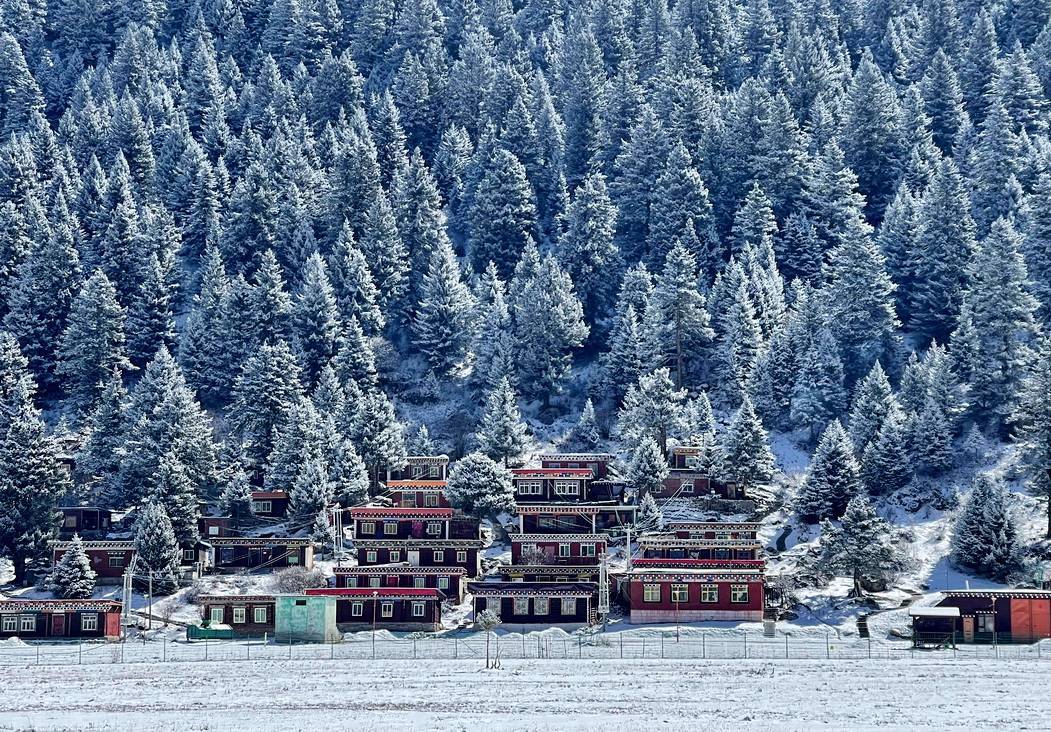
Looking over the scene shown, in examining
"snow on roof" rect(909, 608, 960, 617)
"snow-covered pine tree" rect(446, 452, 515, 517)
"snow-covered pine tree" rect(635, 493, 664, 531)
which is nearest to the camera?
"snow on roof" rect(909, 608, 960, 617)

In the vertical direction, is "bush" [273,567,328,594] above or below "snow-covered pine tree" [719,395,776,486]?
below

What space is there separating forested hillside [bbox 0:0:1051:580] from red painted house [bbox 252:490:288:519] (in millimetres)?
917

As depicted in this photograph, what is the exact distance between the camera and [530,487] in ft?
399

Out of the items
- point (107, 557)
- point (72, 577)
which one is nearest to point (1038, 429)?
point (107, 557)

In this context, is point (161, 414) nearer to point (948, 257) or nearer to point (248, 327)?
point (248, 327)

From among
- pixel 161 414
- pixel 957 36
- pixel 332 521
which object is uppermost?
pixel 957 36

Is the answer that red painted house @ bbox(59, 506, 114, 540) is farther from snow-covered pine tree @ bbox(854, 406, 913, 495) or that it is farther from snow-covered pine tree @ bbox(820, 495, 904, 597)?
snow-covered pine tree @ bbox(854, 406, 913, 495)

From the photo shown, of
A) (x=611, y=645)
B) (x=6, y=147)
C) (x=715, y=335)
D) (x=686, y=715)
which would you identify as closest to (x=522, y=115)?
(x=715, y=335)

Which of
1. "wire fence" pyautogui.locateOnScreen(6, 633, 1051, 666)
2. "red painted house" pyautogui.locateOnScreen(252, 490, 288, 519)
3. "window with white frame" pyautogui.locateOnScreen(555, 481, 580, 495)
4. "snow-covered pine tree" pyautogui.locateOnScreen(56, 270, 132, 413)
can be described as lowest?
"wire fence" pyautogui.locateOnScreen(6, 633, 1051, 666)

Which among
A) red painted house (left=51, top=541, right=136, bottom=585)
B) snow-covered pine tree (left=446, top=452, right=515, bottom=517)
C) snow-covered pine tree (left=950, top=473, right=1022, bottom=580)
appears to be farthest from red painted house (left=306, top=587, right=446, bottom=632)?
snow-covered pine tree (left=950, top=473, right=1022, bottom=580)

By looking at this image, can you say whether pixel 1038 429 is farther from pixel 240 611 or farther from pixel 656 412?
pixel 240 611

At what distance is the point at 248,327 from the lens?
14175cm

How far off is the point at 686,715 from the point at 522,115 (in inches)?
4087

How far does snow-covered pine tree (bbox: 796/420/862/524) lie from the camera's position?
112 metres
